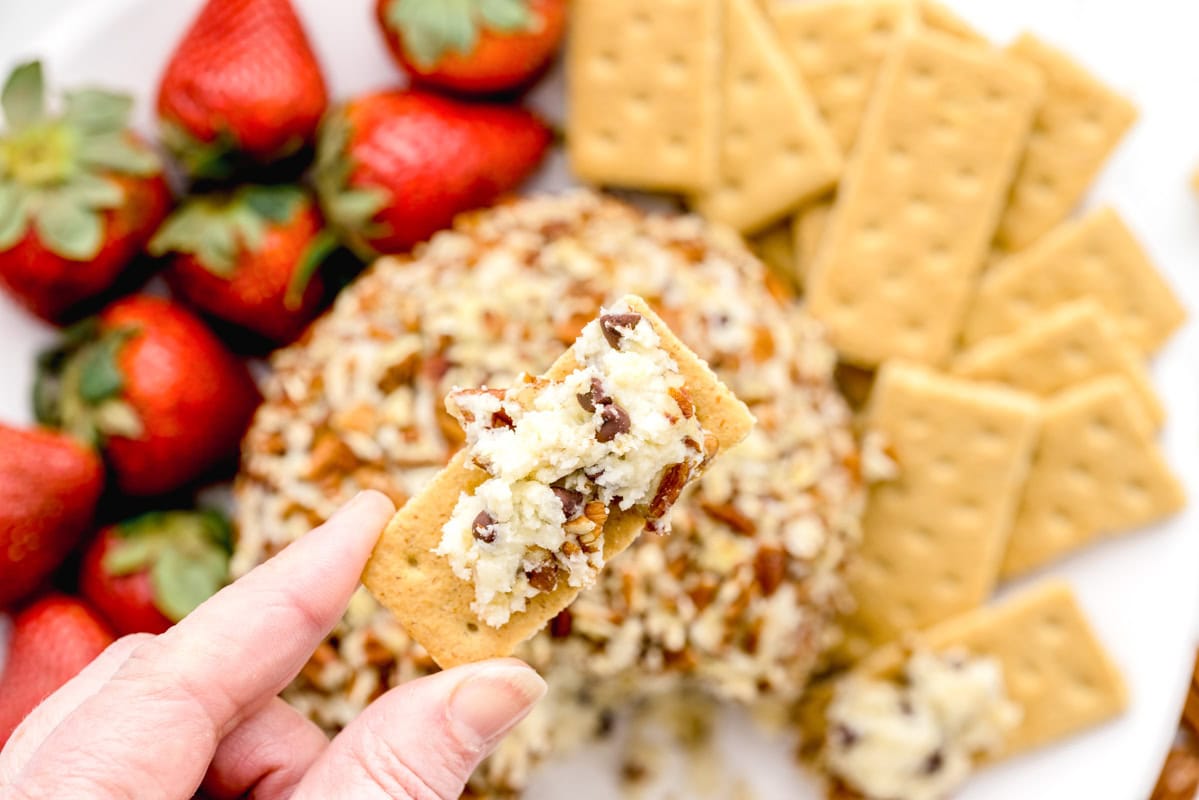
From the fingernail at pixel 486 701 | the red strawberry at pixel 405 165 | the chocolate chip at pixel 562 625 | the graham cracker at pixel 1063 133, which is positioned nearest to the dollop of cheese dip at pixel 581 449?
the fingernail at pixel 486 701

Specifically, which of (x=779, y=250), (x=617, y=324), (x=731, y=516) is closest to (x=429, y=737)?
(x=617, y=324)

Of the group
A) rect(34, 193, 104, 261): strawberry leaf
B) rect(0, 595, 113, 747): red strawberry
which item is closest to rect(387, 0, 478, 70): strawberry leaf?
rect(34, 193, 104, 261): strawberry leaf

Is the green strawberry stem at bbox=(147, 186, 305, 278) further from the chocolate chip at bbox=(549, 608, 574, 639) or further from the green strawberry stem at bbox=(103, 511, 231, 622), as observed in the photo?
the chocolate chip at bbox=(549, 608, 574, 639)

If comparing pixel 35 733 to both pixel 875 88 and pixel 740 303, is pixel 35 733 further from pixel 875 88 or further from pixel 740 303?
pixel 875 88

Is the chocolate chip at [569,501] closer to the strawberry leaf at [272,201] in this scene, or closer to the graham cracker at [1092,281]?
the strawberry leaf at [272,201]

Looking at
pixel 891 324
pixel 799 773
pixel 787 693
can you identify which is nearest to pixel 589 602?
pixel 787 693

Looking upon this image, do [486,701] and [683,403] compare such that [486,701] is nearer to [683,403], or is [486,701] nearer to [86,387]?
[683,403]
